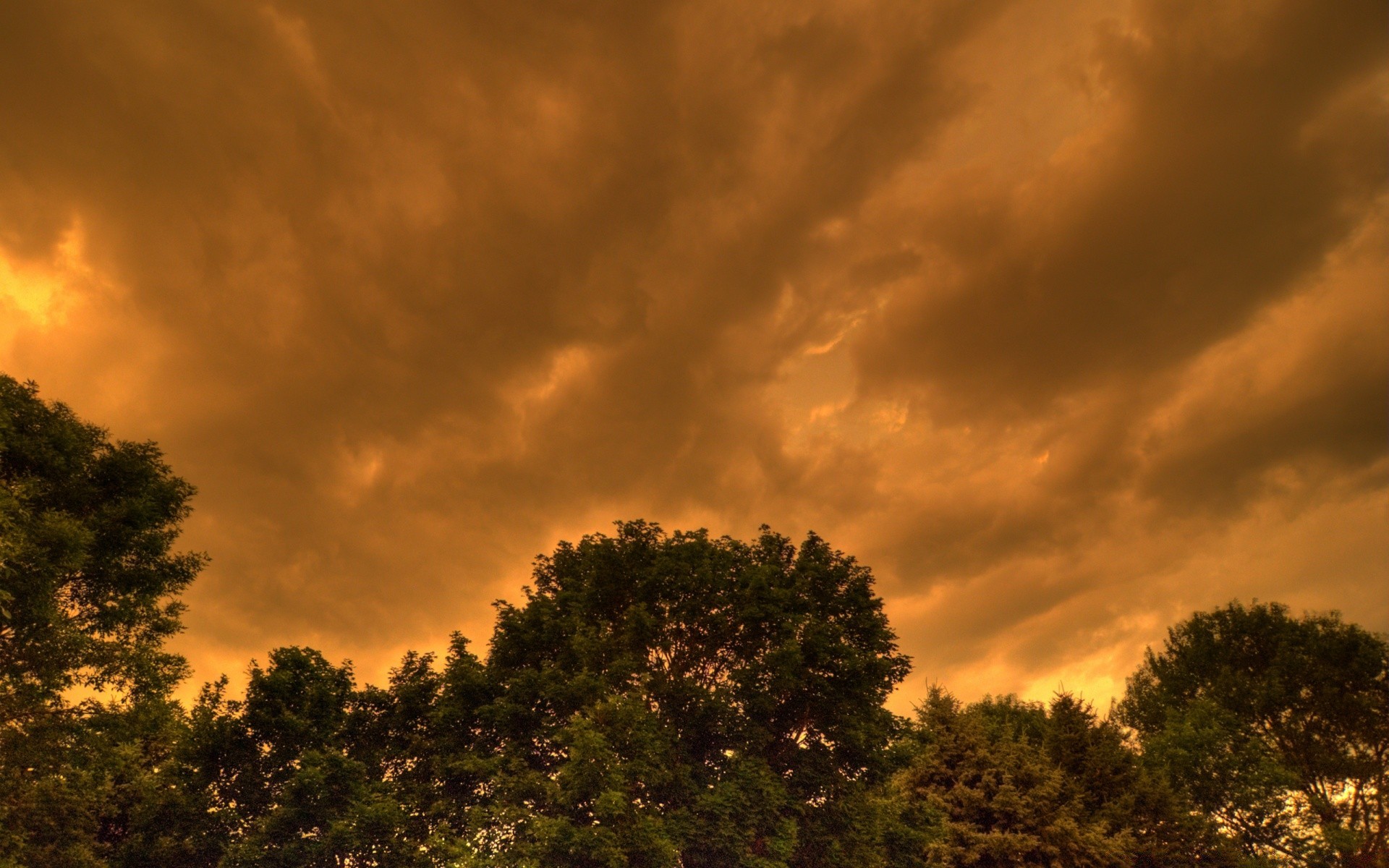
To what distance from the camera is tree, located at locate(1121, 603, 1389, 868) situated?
40.3 meters

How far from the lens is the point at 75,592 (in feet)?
79.5

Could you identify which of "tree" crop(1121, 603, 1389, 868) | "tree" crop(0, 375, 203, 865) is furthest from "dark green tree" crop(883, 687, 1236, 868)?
"tree" crop(0, 375, 203, 865)

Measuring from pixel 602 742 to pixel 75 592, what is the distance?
20.6 meters

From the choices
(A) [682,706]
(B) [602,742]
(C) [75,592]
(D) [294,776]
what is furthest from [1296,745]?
(C) [75,592]

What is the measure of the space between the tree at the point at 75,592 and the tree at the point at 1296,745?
56444 millimetres

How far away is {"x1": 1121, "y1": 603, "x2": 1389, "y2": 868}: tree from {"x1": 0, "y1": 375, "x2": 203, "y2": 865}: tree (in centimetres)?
5644

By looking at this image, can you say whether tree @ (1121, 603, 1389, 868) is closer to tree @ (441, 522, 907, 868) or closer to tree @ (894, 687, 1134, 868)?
tree @ (894, 687, 1134, 868)

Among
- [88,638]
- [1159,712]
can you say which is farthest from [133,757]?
[1159,712]

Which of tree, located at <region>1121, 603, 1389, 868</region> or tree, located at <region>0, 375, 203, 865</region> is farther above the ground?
tree, located at <region>0, 375, 203, 865</region>

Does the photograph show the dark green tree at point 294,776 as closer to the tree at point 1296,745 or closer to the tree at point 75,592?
the tree at point 75,592

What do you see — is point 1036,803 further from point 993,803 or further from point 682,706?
point 682,706

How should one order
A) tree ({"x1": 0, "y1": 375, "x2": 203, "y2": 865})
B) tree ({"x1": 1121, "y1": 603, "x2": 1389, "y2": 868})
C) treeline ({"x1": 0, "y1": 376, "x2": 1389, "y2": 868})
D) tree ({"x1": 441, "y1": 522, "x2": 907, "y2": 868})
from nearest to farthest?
1. tree ({"x1": 0, "y1": 375, "x2": 203, "y2": 865})
2. treeline ({"x1": 0, "y1": 376, "x2": 1389, "y2": 868})
3. tree ({"x1": 441, "y1": 522, "x2": 907, "y2": 868})
4. tree ({"x1": 1121, "y1": 603, "x2": 1389, "y2": 868})

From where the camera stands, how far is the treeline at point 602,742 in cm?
2392

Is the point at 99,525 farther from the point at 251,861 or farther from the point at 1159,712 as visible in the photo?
the point at 1159,712
